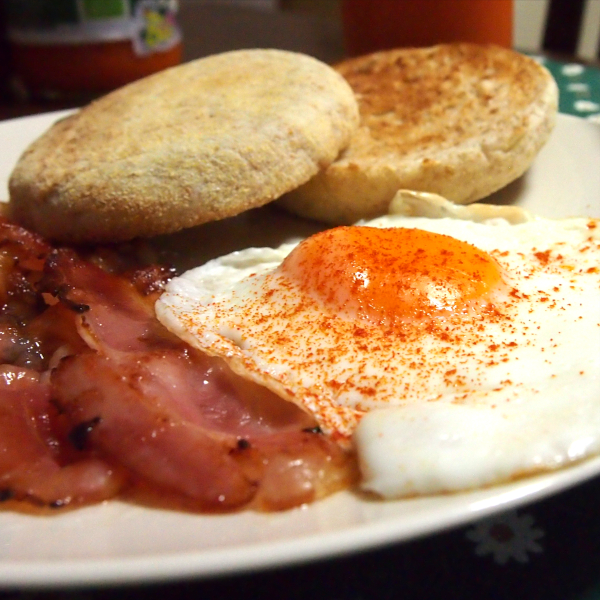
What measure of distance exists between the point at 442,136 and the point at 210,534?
1.37 m

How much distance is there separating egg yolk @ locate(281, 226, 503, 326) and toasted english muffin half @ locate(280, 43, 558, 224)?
34cm

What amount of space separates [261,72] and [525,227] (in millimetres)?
929

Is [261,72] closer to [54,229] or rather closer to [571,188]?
[54,229]

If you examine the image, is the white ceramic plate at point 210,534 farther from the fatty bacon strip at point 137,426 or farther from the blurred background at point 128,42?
the blurred background at point 128,42

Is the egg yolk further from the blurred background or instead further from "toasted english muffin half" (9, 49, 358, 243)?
the blurred background

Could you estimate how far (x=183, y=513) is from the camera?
938 millimetres

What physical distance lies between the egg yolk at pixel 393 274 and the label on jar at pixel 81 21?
240 centimetres

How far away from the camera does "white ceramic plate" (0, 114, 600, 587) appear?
79cm

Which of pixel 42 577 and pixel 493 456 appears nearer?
pixel 42 577

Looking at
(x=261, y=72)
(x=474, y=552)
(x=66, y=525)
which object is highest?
(x=261, y=72)

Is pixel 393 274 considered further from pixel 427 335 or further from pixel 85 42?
pixel 85 42

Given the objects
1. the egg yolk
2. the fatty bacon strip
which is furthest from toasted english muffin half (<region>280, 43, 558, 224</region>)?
the fatty bacon strip

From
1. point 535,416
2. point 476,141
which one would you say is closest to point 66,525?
point 535,416

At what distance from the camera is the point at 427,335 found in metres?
1.18
